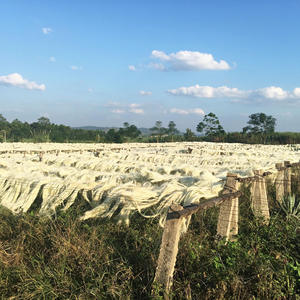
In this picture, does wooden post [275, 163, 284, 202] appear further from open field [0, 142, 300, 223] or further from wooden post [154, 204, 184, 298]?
wooden post [154, 204, 184, 298]

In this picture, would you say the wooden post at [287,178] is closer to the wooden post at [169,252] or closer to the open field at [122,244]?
the open field at [122,244]

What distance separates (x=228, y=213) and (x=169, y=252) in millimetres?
1121

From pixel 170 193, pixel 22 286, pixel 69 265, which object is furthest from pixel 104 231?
pixel 22 286

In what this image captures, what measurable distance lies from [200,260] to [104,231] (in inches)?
44.6

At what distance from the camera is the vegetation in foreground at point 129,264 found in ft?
8.35

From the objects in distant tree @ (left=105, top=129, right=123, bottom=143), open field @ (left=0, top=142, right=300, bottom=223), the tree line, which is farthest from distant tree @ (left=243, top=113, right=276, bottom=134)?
open field @ (left=0, top=142, right=300, bottom=223)

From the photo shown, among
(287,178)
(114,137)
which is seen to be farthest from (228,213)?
(114,137)

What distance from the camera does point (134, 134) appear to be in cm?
4994

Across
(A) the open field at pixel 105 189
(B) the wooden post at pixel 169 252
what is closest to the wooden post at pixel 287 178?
(A) the open field at pixel 105 189

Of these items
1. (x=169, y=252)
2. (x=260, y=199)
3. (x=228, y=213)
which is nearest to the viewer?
(x=169, y=252)

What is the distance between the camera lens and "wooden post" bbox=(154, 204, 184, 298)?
7.56 ft

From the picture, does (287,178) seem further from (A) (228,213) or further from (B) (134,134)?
(B) (134,134)

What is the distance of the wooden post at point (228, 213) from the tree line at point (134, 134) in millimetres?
22223

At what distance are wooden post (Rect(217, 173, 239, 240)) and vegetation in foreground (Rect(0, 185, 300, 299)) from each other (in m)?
0.18
